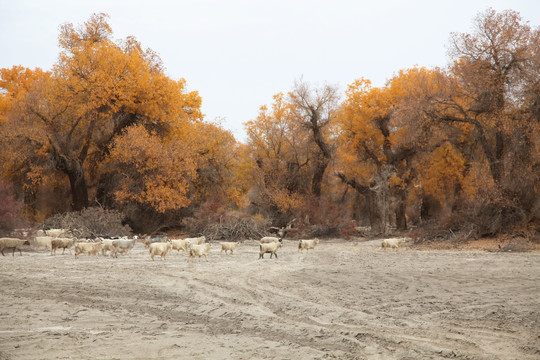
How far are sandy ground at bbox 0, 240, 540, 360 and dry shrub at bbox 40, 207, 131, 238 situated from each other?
10666 millimetres

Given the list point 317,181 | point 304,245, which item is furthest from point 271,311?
point 317,181

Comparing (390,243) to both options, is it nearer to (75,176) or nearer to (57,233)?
(57,233)

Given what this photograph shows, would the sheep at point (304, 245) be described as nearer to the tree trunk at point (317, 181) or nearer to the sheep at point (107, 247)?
the sheep at point (107, 247)

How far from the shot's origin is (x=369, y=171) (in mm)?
38312

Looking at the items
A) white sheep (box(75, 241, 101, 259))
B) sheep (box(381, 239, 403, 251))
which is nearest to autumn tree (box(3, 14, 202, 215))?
white sheep (box(75, 241, 101, 259))

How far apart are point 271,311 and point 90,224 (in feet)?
66.4

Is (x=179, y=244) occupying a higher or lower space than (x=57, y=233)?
lower

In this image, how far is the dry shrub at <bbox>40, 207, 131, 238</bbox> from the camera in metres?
26.3

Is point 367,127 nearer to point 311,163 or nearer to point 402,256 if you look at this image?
point 311,163

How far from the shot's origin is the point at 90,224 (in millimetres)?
27047

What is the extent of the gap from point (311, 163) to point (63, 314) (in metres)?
30.9

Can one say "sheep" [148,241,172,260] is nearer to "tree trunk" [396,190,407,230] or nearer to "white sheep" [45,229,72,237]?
"white sheep" [45,229,72,237]

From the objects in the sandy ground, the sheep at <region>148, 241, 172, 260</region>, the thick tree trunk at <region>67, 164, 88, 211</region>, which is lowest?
the sandy ground

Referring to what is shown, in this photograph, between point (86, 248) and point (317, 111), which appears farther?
point (317, 111)
